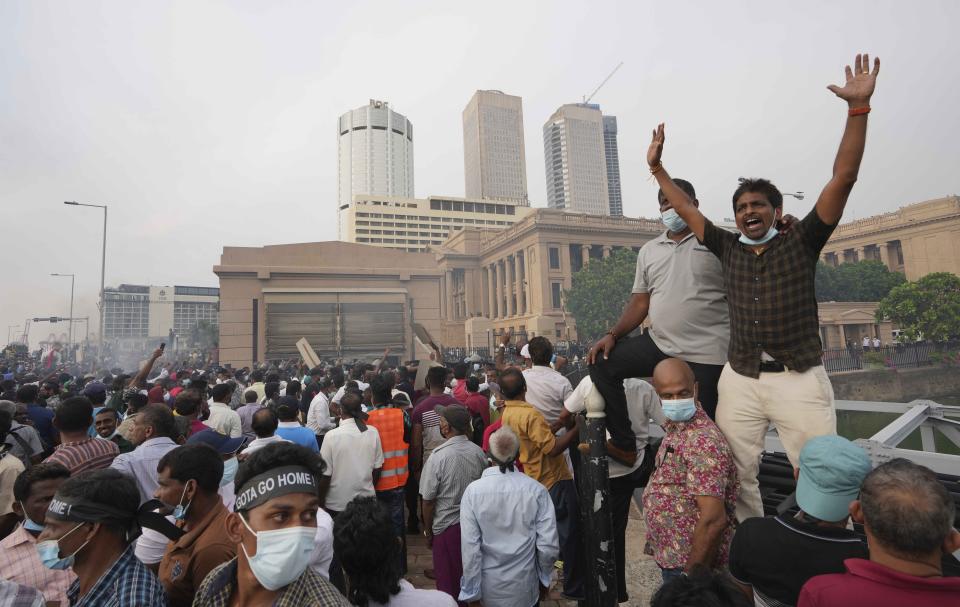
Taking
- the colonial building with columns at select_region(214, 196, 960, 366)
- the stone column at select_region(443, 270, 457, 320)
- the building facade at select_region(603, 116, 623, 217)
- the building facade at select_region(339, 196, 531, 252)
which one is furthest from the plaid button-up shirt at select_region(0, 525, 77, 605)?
the building facade at select_region(603, 116, 623, 217)

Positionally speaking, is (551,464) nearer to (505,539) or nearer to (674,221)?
(505,539)

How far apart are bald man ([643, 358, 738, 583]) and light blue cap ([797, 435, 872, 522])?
39 cm

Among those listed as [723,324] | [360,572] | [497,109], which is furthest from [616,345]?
[497,109]

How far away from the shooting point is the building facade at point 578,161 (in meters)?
162

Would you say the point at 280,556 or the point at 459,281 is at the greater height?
the point at 459,281

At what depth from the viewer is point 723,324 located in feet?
9.80

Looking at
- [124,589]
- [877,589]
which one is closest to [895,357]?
[877,589]

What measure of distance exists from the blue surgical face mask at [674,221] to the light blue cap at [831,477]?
159 centimetres

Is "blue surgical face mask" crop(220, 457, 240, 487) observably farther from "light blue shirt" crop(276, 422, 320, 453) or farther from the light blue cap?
the light blue cap

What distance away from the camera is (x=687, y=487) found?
2.42 m

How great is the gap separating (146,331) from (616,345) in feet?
558

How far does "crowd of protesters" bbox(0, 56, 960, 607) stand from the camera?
189 cm

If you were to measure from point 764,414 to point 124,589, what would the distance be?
318 cm

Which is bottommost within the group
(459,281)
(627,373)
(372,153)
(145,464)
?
(145,464)
